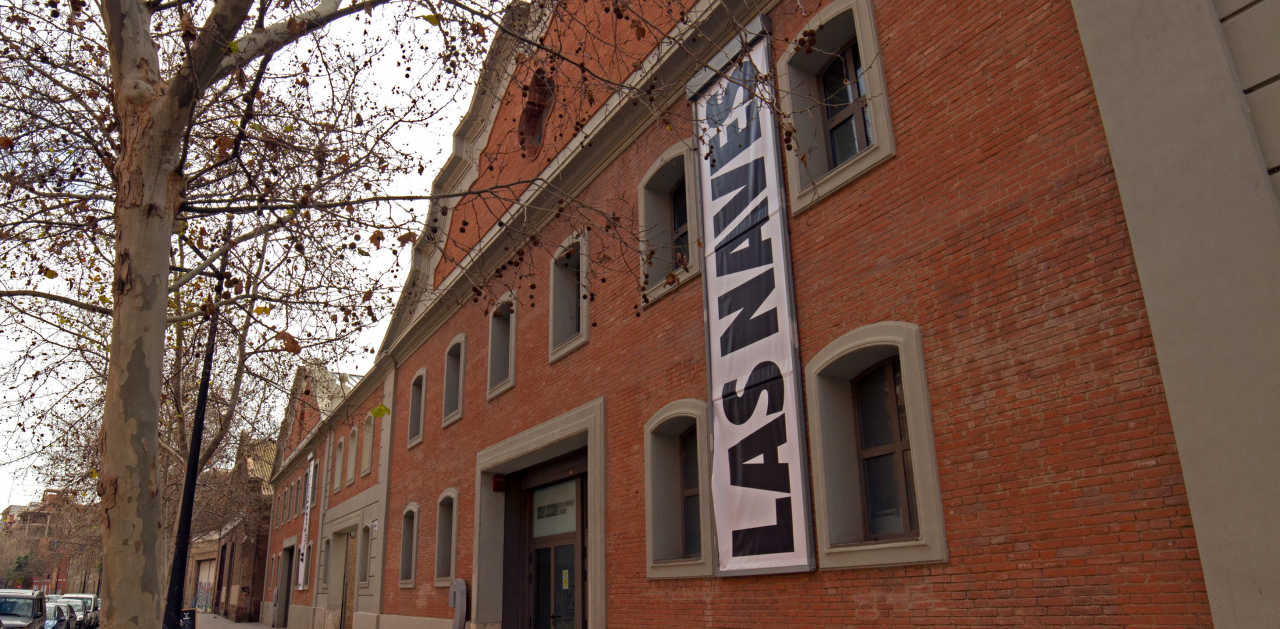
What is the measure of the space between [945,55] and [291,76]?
6661 mm

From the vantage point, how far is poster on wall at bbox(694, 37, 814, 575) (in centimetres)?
838

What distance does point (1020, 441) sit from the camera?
20.8 ft

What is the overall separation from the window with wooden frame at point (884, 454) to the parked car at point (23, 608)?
20662 mm

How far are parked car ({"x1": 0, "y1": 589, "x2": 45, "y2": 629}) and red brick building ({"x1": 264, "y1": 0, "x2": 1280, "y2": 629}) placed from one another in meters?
14.4

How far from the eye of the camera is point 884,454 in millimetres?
7875

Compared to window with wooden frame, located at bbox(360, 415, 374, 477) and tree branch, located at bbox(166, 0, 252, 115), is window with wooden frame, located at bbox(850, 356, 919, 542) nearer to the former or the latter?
tree branch, located at bbox(166, 0, 252, 115)

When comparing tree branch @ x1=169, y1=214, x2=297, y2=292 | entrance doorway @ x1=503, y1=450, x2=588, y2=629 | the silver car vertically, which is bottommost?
the silver car

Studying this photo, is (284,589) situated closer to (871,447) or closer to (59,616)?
(59,616)

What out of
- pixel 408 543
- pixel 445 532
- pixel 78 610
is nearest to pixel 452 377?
pixel 445 532

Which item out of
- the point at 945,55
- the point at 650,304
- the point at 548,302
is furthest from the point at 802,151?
the point at 548,302

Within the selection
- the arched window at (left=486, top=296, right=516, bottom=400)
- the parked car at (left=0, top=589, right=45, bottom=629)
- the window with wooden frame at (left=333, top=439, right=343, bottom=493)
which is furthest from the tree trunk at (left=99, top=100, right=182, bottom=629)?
the window with wooden frame at (left=333, top=439, right=343, bottom=493)

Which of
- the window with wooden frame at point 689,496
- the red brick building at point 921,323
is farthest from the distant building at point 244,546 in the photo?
the window with wooden frame at point 689,496

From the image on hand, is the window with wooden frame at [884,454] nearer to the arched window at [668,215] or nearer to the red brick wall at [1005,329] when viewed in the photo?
the red brick wall at [1005,329]

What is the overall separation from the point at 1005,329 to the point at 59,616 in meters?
30.2
